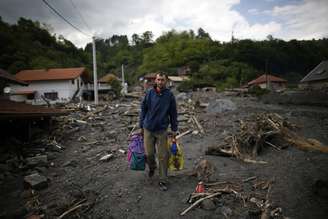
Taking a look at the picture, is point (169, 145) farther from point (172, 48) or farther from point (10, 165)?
point (172, 48)

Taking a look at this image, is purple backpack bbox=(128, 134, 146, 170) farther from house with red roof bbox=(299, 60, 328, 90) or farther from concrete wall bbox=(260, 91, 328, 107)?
house with red roof bbox=(299, 60, 328, 90)

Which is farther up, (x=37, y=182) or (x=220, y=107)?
(x=220, y=107)

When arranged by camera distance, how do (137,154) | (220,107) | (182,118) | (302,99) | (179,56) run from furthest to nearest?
(179,56) → (302,99) → (220,107) → (182,118) → (137,154)

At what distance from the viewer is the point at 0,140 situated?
23.7 feet

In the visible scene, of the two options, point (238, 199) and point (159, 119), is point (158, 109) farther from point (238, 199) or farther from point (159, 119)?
point (238, 199)

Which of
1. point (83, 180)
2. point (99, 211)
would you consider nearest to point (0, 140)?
point (83, 180)

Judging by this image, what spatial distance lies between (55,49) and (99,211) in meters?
60.7

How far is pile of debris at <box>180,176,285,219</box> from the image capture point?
9.62 feet

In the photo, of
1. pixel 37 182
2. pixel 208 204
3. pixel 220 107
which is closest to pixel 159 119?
pixel 208 204

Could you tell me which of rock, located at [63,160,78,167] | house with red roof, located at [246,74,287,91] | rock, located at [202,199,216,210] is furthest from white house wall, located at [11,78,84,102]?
house with red roof, located at [246,74,287,91]

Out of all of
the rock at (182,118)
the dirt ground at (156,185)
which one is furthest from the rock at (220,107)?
the dirt ground at (156,185)

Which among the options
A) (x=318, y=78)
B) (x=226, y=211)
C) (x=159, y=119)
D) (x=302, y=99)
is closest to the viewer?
(x=226, y=211)

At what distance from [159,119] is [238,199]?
1.97 metres

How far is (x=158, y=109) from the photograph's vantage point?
362 centimetres
